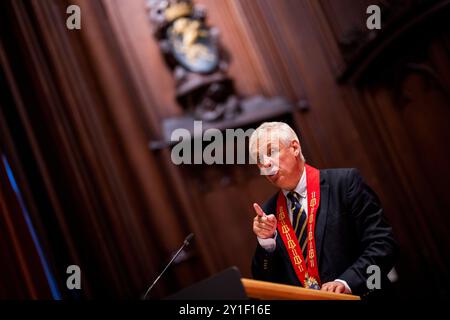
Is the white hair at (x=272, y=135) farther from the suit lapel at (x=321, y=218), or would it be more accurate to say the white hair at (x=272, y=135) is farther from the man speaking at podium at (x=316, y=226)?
the suit lapel at (x=321, y=218)

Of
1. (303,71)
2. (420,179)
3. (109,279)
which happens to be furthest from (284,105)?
(109,279)

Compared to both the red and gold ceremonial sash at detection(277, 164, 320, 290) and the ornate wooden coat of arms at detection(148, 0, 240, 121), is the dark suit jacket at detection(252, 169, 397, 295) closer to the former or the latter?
the red and gold ceremonial sash at detection(277, 164, 320, 290)

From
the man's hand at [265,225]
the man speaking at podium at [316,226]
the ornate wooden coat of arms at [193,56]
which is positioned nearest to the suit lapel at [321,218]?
the man speaking at podium at [316,226]

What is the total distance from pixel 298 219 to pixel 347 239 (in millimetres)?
171

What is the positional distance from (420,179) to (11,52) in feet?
8.90

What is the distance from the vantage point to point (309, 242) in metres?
1.61

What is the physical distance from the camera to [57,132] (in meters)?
3.25

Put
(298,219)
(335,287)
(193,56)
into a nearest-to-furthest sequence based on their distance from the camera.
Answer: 1. (335,287)
2. (298,219)
3. (193,56)

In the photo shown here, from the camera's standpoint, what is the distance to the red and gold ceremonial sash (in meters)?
1.61

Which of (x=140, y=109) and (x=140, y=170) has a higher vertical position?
(x=140, y=109)

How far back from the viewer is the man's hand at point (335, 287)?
1533 mm

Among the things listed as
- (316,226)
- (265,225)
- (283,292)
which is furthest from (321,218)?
(283,292)

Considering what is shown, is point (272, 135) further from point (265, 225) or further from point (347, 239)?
point (347, 239)
